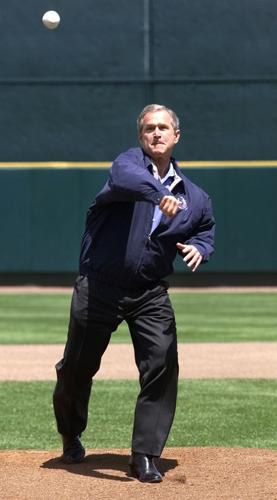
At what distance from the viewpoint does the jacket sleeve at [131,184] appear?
5645mm

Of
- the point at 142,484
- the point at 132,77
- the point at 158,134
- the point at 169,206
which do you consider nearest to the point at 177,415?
the point at 142,484

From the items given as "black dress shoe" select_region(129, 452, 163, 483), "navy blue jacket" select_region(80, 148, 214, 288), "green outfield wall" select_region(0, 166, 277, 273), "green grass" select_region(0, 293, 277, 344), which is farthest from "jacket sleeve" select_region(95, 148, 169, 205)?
"green outfield wall" select_region(0, 166, 277, 273)

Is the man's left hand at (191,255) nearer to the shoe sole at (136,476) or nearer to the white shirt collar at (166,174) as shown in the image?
the white shirt collar at (166,174)

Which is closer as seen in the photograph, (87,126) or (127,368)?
(127,368)

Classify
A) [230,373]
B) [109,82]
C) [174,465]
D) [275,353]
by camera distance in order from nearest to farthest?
[174,465] < [230,373] < [275,353] < [109,82]

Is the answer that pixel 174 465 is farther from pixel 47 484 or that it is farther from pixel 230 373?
pixel 230 373

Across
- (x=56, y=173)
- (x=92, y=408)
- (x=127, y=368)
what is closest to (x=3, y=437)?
(x=92, y=408)

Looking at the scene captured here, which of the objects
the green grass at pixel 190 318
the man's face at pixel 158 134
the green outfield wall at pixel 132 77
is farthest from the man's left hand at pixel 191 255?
the green outfield wall at pixel 132 77

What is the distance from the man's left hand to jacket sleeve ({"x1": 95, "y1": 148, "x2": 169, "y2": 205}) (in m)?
0.33

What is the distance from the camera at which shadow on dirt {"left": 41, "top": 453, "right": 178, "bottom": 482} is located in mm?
6148

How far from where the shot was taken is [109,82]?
969 inches

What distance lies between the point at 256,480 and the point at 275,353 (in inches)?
266

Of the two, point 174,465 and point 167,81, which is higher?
point 167,81

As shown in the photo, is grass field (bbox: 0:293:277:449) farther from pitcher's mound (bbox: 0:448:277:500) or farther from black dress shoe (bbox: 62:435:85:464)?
black dress shoe (bbox: 62:435:85:464)
